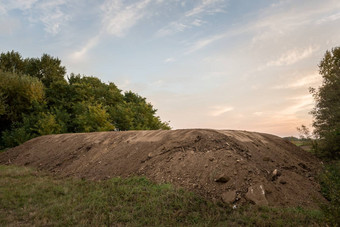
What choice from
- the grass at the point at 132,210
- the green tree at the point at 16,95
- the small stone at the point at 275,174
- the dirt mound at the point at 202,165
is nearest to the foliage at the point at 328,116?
the dirt mound at the point at 202,165

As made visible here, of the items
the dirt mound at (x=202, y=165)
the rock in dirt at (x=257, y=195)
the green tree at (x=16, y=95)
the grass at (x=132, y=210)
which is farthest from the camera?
the green tree at (x=16, y=95)

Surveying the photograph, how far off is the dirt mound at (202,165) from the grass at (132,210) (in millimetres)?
624

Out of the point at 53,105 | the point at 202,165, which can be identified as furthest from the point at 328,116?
the point at 53,105

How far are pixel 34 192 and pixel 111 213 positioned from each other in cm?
424

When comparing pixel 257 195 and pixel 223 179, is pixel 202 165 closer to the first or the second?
pixel 223 179

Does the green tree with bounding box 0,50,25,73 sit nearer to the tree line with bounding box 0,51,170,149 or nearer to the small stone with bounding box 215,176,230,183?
the tree line with bounding box 0,51,170,149

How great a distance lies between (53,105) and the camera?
102ft

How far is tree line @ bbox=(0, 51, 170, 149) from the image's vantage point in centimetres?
2716

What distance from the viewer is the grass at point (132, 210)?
6016 millimetres

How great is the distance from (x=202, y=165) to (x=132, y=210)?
9.95 ft

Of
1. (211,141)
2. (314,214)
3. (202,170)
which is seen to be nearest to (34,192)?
(202,170)

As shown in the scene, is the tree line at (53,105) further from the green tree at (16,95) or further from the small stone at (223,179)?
the small stone at (223,179)

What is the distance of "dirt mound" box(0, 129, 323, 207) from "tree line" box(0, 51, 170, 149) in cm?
1332

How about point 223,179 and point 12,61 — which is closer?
point 223,179
